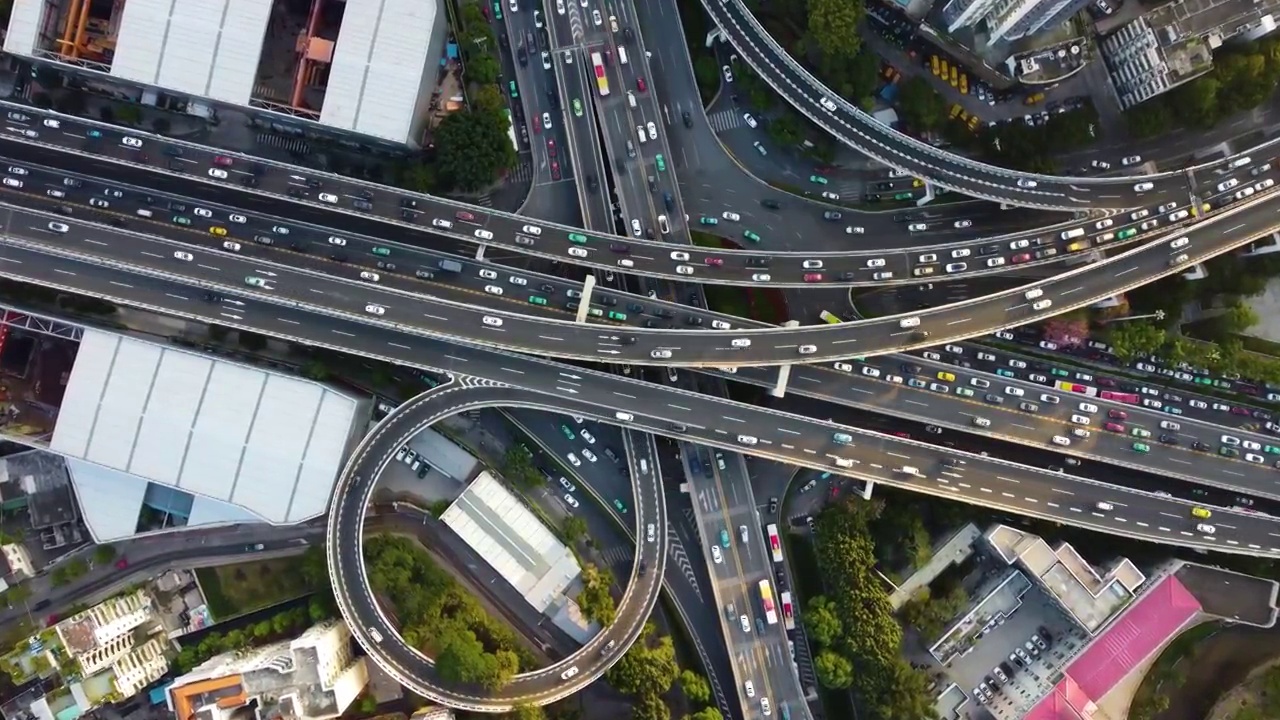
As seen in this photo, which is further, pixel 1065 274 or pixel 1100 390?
pixel 1100 390

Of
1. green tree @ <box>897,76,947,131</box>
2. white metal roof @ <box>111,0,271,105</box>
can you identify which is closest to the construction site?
white metal roof @ <box>111,0,271,105</box>

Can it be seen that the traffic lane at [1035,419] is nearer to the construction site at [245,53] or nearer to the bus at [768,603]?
the bus at [768,603]

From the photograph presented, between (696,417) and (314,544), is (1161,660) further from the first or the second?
(314,544)

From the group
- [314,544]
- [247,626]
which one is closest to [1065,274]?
[314,544]

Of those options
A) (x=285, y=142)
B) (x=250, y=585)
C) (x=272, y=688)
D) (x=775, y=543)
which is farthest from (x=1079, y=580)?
(x=285, y=142)

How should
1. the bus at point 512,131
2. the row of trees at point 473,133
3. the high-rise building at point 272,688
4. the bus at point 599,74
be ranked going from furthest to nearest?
the bus at point 599,74 < the bus at point 512,131 < the row of trees at point 473,133 < the high-rise building at point 272,688

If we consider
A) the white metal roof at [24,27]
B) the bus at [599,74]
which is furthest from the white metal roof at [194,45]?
the bus at [599,74]

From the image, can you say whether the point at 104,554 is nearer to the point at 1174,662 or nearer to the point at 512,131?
the point at 512,131
